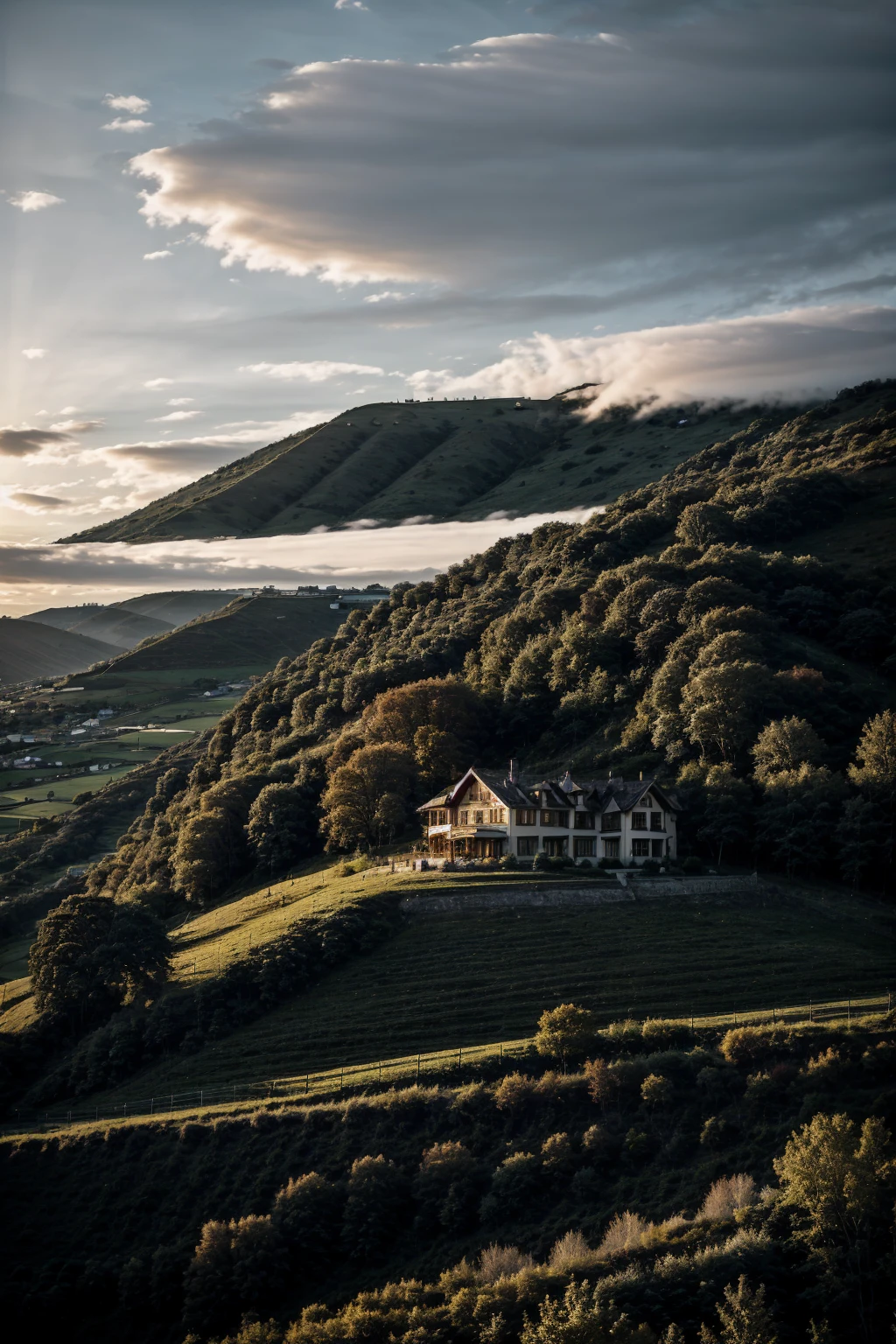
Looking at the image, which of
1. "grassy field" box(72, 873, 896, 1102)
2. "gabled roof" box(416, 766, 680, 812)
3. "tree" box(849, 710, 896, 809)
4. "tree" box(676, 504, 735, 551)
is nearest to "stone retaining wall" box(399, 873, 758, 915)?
"grassy field" box(72, 873, 896, 1102)

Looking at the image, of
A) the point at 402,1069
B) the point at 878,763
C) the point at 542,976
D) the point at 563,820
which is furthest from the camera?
the point at 563,820

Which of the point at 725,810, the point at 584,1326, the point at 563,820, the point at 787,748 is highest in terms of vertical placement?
the point at 787,748

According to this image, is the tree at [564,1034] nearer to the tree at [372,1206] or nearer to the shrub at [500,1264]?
the tree at [372,1206]

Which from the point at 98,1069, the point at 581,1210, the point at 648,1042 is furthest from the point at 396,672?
the point at 581,1210

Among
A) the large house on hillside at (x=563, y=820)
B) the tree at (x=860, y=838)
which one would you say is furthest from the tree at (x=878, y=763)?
the large house on hillside at (x=563, y=820)

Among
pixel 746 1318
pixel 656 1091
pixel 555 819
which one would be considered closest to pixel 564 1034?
pixel 656 1091

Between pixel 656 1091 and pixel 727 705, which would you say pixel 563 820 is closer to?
pixel 727 705

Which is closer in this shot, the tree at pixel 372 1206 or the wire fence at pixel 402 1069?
the tree at pixel 372 1206
